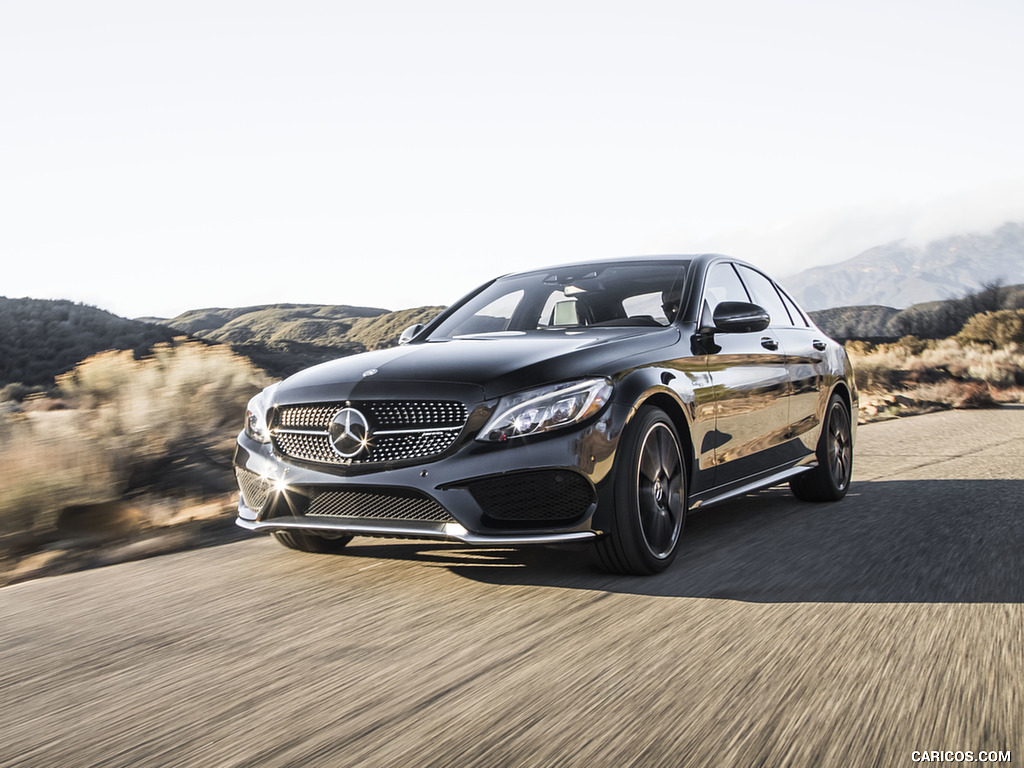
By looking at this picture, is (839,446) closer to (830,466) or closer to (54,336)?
(830,466)

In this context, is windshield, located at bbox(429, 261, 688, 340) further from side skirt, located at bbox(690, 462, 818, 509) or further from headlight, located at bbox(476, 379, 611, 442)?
headlight, located at bbox(476, 379, 611, 442)

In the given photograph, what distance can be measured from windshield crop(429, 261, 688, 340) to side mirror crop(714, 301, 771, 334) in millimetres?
261

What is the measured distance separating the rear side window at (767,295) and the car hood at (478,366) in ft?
5.18

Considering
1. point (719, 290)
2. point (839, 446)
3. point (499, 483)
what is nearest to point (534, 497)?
point (499, 483)

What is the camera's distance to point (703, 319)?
5.79 m

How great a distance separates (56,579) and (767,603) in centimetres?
359

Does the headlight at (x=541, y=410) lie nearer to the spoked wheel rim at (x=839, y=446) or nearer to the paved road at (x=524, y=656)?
the paved road at (x=524, y=656)

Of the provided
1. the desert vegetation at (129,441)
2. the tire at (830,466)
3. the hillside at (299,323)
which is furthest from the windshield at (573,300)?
the hillside at (299,323)

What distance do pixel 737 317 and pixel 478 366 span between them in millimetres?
1661

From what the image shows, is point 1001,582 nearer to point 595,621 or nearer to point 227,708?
point 595,621

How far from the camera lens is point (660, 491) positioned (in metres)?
4.91

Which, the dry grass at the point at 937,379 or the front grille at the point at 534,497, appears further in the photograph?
the dry grass at the point at 937,379


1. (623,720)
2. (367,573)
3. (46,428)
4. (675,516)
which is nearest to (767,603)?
(675,516)

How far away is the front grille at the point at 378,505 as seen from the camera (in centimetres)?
445
